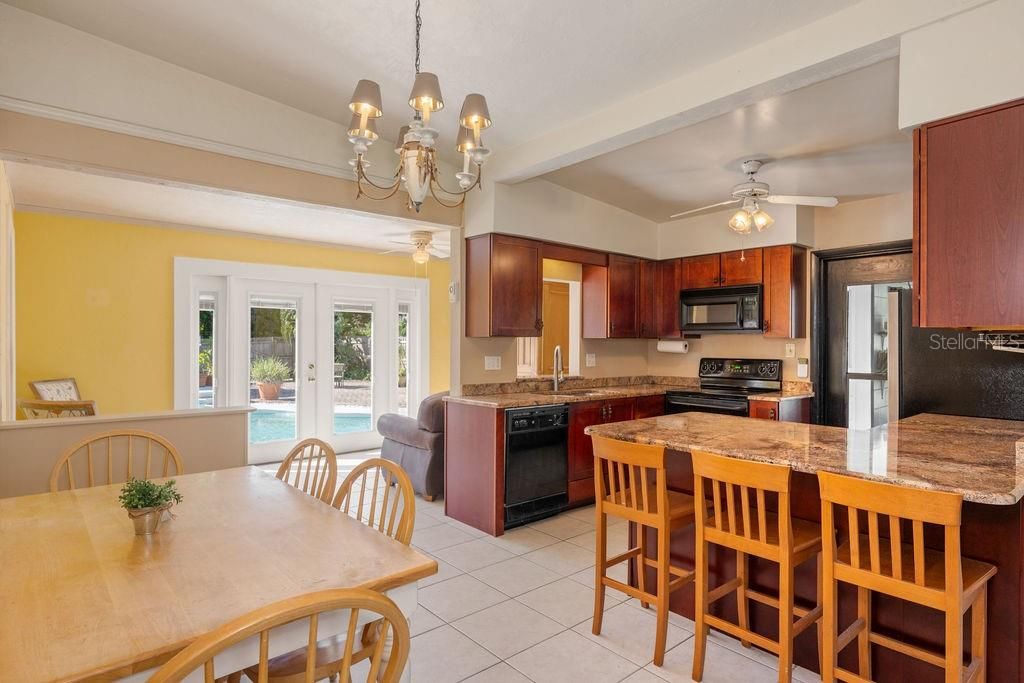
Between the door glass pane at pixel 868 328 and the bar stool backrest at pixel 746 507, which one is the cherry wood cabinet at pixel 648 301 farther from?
the bar stool backrest at pixel 746 507

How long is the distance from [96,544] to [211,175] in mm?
2269

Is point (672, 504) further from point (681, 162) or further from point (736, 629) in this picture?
point (681, 162)

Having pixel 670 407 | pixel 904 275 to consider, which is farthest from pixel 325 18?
pixel 904 275

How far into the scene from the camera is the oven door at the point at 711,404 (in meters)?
4.47

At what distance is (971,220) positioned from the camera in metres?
1.91

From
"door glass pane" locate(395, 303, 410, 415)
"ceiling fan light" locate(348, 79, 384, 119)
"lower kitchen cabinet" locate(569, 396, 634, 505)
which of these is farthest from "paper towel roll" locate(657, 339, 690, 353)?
"ceiling fan light" locate(348, 79, 384, 119)

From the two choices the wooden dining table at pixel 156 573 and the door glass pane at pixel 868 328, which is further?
the door glass pane at pixel 868 328

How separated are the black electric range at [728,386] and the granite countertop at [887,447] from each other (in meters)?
1.54

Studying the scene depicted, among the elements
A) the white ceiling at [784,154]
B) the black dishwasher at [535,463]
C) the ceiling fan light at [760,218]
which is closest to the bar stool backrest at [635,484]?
the black dishwasher at [535,463]

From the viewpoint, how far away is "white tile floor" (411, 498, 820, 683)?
219 cm

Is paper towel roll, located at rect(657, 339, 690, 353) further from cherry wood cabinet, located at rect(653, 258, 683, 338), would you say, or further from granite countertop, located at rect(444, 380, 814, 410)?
granite countertop, located at rect(444, 380, 814, 410)

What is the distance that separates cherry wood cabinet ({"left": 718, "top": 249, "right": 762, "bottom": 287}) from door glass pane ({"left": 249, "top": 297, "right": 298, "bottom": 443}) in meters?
4.46

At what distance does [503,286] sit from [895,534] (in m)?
2.99

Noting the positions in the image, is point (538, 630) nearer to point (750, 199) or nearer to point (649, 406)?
point (649, 406)
